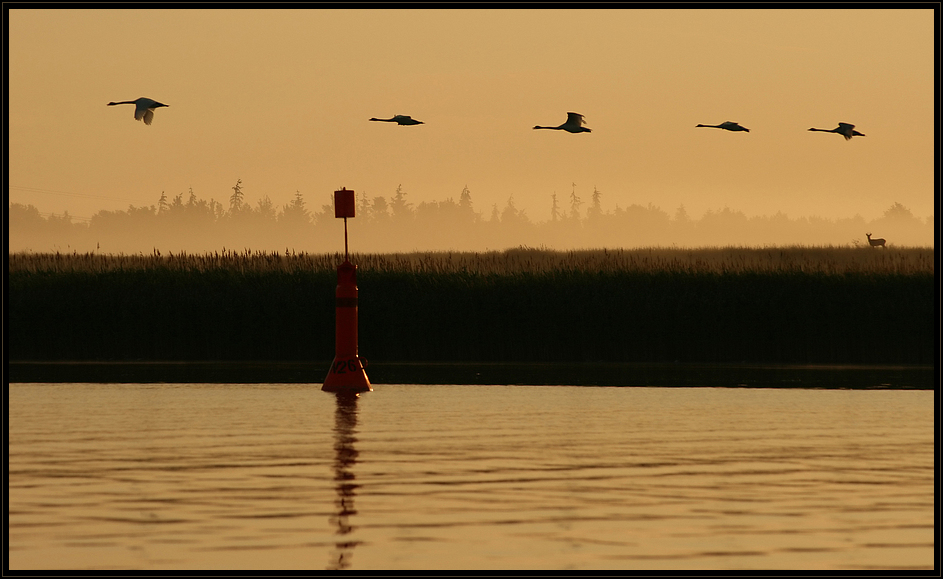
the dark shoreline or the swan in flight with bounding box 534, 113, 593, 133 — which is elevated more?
the swan in flight with bounding box 534, 113, 593, 133

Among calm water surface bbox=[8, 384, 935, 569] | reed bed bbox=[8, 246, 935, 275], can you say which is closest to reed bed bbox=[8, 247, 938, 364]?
reed bed bbox=[8, 246, 935, 275]

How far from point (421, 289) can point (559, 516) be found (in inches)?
698

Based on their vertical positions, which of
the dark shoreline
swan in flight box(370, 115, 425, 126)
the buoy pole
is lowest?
the dark shoreline

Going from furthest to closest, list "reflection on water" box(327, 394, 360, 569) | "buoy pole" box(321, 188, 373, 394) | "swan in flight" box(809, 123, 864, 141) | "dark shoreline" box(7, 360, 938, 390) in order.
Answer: "swan in flight" box(809, 123, 864, 141), "dark shoreline" box(7, 360, 938, 390), "buoy pole" box(321, 188, 373, 394), "reflection on water" box(327, 394, 360, 569)

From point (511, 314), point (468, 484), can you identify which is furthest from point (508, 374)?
point (468, 484)

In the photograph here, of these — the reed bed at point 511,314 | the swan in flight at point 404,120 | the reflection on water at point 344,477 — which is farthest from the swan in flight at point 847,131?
the reflection on water at point 344,477

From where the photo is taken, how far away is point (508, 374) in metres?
19.8

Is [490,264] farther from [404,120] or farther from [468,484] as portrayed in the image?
[468,484]

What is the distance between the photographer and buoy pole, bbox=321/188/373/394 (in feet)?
54.5

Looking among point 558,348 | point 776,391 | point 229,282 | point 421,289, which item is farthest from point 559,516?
Answer: point 229,282

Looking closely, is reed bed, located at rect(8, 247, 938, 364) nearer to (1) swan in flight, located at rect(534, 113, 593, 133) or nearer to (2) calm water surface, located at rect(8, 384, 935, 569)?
(1) swan in flight, located at rect(534, 113, 593, 133)

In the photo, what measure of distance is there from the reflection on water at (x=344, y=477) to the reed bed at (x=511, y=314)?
9469 millimetres

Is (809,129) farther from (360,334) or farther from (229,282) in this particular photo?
(229,282)

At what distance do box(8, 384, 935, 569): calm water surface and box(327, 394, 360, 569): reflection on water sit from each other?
24mm
